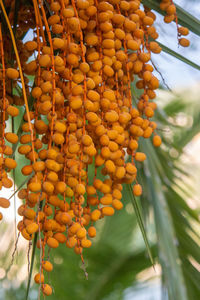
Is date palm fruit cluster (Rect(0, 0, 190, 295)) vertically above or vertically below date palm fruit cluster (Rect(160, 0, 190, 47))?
below

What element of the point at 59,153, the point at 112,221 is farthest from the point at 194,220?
the point at 112,221

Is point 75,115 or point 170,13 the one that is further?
point 170,13

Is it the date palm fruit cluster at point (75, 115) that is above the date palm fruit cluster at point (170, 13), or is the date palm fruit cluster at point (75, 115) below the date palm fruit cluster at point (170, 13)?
below

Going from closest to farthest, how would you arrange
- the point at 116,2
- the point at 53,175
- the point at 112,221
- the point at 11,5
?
the point at 53,175 < the point at 116,2 < the point at 11,5 < the point at 112,221

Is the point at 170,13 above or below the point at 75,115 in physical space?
above

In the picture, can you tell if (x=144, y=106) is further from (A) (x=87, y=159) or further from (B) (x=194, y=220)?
(B) (x=194, y=220)

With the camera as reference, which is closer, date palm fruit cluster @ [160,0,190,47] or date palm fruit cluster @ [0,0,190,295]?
date palm fruit cluster @ [0,0,190,295]

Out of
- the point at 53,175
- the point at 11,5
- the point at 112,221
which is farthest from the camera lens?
the point at 112,221

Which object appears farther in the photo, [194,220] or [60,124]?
[194,220]
